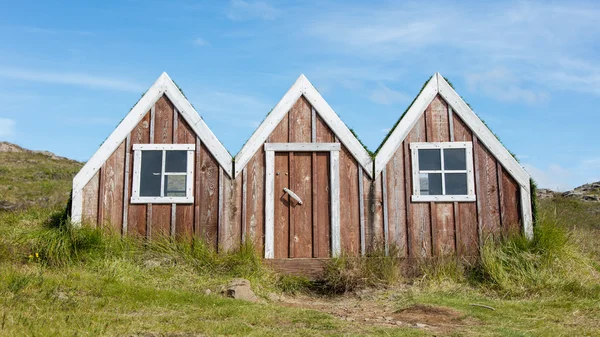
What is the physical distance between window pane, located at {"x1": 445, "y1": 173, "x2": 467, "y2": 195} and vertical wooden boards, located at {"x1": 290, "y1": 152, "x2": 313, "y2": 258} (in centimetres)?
284

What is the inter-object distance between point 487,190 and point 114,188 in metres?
7.65

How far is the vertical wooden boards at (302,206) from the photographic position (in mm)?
11172

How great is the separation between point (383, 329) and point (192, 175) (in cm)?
579

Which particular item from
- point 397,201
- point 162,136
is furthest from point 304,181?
point 162,136

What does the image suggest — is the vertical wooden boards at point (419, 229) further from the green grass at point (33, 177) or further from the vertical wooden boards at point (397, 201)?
the green grass at point (33, 177)

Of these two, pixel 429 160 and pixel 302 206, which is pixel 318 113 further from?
pixel 429 160

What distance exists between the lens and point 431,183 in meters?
11.4

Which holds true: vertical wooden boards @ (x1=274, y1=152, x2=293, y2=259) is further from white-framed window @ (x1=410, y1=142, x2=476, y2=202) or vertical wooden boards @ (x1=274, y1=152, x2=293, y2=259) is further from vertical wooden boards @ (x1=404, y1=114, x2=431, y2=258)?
white-framed window @ (x1=410, y1=142, x2=476, y2=202)

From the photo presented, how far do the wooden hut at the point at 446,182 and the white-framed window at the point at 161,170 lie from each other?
3.85 meters

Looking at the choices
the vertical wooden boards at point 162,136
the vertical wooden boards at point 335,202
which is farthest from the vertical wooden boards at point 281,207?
the vertical wooden boards at point 162,136

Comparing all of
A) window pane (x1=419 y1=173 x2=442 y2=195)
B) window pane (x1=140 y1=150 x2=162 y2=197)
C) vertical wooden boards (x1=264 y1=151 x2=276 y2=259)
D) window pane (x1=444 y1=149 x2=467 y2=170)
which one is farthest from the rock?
window pane (x1=444 y1=149 x2=467 y2=170)

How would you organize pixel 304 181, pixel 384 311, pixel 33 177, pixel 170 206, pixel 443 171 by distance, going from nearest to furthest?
1. pixel 384 311
2. pixel 170 206
3. pixel 304 181
4. pixel 443 171
5. pixel 33 177

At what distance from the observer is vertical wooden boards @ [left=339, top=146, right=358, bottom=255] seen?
11.2 m

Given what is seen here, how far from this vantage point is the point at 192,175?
37.2 ft
